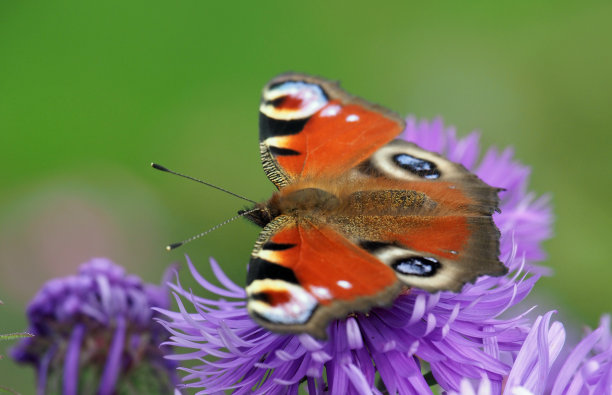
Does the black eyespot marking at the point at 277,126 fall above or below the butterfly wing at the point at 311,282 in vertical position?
above

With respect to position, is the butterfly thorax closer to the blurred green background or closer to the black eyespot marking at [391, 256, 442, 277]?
the black eyespot marking at [391, 256, 442, 277]

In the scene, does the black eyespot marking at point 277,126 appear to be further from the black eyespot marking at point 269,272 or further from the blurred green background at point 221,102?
the blurred green background at point 221,102

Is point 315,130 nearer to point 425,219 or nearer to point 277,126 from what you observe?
point 277,126

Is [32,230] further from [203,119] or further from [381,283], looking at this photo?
[381,283]

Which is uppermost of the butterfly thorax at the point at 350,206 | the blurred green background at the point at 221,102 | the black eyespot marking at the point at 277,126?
the black eyespot marking at the point at 277,126

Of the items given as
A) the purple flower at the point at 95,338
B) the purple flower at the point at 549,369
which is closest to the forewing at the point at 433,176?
the purple flower at the point at 549,369

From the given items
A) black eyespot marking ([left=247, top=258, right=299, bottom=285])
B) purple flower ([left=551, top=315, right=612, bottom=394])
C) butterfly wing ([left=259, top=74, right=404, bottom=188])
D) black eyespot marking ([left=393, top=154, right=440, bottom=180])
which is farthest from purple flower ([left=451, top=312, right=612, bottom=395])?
butterfly wing ([left=259, top=74, right=404, bottom=188])

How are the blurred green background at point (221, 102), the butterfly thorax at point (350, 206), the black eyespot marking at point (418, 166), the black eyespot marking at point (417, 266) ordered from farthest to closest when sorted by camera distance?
the blurred green background at point (221, 102)
the black eyespot marking at point (418, 166)
the butterfly thorax at point (350, 206)
the black eyespot marking at point (417, 266)
